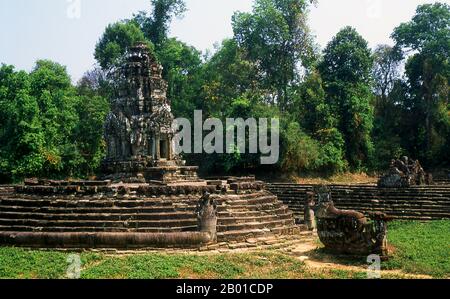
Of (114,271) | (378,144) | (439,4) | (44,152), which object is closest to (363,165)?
(378,144)

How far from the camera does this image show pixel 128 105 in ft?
71.7

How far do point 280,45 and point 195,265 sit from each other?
31905 millimetres

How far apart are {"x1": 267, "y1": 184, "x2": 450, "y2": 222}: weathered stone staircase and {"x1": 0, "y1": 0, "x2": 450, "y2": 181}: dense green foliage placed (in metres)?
10.7

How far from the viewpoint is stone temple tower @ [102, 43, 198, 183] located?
21.0 m

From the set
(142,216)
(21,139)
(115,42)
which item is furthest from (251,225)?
(115,42)

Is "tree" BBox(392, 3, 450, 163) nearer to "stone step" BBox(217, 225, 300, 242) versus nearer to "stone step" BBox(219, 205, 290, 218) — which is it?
"stone step" BBox(219, 205, 290, 218)

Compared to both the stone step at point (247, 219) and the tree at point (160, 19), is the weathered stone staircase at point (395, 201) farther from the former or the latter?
the tree at point (160, 19)

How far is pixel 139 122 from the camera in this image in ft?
70.7

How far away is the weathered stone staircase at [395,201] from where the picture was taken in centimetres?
1955

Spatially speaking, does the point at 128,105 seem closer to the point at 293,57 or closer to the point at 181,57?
the point at 293,57

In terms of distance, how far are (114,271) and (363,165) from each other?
30464 millimetres

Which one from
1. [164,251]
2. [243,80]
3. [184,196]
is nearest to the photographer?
[164,251]

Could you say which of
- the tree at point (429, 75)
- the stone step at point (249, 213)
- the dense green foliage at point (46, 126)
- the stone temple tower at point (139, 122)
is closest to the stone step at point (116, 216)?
the stone step at point (249, 213)

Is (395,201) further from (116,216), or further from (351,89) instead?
(351,89)
